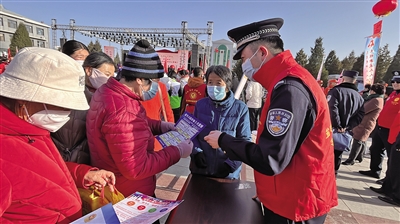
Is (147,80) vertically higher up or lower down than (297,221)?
higher up

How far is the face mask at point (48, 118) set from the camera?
33.3 inches

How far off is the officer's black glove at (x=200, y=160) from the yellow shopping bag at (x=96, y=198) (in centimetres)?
85

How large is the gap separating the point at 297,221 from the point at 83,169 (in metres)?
1.15

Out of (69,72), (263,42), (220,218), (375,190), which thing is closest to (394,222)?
(375,190)

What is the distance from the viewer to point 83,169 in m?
1.17

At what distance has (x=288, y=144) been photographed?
981mm

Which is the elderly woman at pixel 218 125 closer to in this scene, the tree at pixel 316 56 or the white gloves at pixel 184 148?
the white gloves at pixel 184 148

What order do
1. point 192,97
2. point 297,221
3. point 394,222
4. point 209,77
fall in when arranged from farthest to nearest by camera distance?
point 192,97 → point 394,222 → point 209,77 → point 297,221

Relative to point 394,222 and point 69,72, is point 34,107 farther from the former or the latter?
point 394,222

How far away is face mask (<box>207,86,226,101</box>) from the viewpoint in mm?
2129

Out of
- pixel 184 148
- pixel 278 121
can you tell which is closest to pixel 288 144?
pixel 278 121

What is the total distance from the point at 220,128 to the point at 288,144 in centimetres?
110

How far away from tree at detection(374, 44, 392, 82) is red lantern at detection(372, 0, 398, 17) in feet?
97.4

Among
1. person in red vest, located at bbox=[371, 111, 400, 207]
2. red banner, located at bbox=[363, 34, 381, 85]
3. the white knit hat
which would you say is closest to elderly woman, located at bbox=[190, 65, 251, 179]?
the white knit hat
